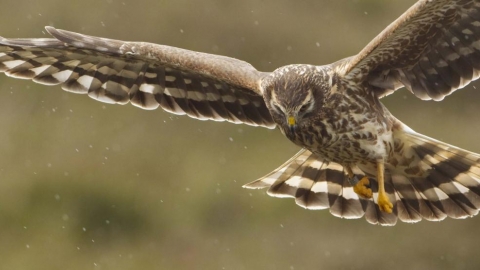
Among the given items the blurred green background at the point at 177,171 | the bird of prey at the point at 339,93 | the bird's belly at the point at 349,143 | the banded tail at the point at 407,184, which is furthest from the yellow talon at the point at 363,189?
the blurred green background at the point at 177,171

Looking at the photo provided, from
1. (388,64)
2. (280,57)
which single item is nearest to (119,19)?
→ (280,57)

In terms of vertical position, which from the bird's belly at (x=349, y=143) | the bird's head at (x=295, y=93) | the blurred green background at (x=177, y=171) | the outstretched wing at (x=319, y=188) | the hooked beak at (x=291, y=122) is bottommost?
the blurred green background at (x=177, y=171)

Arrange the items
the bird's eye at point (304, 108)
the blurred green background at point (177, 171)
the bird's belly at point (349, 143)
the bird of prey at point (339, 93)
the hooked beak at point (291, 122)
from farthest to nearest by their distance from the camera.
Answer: the blurred green background at point (177, 171), the bird's belly at point (349, 143), the bird of prey at point (339, 93), the bird's eye at point (304, 108), the hooked beak at point (291, 122)

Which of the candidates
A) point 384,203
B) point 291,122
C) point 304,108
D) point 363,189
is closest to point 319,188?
point 363,189

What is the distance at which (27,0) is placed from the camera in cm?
1738

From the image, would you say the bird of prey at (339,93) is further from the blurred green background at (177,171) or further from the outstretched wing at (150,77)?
the blurred green background at (177,171)

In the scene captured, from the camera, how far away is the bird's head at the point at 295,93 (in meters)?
8.97

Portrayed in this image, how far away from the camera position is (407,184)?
401 inches

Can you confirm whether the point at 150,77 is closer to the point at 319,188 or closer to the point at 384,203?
the point at 319,188

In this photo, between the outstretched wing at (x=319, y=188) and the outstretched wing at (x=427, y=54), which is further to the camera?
the outstretched wing at (x=319, y=188)

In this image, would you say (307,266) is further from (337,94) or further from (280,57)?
(337,94)

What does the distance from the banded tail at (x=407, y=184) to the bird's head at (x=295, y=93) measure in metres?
1.00

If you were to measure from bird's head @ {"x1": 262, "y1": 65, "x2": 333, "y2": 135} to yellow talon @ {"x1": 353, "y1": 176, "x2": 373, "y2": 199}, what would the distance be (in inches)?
40.0

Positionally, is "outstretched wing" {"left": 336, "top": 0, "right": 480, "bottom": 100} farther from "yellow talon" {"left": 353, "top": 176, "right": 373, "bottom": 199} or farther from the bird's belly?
"yellow talon" {"left": 353, "top": 176, "right": 373, "bottom": 199}
